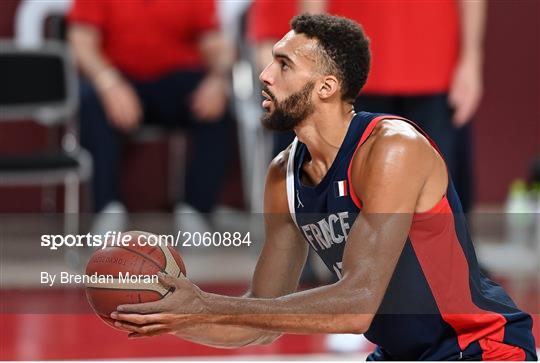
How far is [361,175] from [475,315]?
1.04 ft

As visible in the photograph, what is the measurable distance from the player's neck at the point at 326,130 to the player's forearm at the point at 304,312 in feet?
0.76

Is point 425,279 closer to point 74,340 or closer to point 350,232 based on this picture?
point 350,232

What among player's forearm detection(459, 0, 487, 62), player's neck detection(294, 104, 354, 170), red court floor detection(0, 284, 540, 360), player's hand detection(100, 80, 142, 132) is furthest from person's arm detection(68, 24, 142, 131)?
player's neck detection(294, 104, 354, 170)

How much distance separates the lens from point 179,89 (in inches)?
138

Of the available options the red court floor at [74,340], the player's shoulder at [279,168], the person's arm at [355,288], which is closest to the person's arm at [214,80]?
the red court floor at [74,340]

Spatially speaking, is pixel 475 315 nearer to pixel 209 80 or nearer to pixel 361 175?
pixel 361 175

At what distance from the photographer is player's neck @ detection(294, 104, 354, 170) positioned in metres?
1.82

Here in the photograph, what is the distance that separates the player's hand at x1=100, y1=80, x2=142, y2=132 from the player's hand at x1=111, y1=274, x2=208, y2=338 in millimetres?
1767

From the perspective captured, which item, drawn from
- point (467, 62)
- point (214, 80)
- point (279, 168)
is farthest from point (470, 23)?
point (214, 80)

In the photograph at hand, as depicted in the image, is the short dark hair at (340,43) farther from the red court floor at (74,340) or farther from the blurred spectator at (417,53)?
the red court floor at (74,340)

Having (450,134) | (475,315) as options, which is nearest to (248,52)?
(450,134)

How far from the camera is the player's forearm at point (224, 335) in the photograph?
6.20 feet

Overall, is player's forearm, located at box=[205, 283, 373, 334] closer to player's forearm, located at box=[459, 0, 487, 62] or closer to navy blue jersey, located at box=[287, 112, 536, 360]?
navy blue jersey, located at box=[287, 112, 536, 360]

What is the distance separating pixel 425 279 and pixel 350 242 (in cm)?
19
